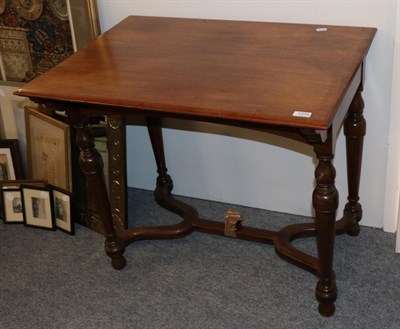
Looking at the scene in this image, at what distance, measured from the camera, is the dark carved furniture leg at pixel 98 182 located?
2.02 meters

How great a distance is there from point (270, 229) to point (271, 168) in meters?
0.24

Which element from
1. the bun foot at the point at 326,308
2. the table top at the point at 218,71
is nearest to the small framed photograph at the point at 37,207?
the table top at the point at 218,71

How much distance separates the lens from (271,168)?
2.46 meters

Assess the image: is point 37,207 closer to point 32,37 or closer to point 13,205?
point 13,205

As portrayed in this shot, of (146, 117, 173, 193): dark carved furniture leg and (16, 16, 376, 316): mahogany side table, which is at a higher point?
(16, 16, 376, 316): mahogany side table

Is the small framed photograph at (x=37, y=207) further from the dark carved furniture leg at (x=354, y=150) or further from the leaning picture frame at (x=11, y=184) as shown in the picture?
the dark carved furniture leg at (x=354, y=150)

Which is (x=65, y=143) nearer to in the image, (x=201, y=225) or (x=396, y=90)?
(x=201, y=225)

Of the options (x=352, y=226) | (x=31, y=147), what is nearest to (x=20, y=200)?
(x=31, y=147)

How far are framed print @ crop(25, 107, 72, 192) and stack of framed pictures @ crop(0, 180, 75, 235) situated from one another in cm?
6

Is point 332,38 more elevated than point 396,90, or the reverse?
point 332,38

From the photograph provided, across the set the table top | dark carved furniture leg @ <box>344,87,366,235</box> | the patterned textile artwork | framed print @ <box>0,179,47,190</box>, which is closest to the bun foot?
dark carved furniture leg @ <box>344,87,366,235</box>

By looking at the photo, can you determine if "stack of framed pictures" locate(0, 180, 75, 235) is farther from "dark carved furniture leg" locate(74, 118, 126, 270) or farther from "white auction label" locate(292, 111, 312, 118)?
"white auction label" locate(292, 111, 312, 118)

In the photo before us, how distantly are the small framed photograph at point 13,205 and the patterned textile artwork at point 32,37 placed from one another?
46 cm

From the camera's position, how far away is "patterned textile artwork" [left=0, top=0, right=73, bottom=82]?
8.03ft
